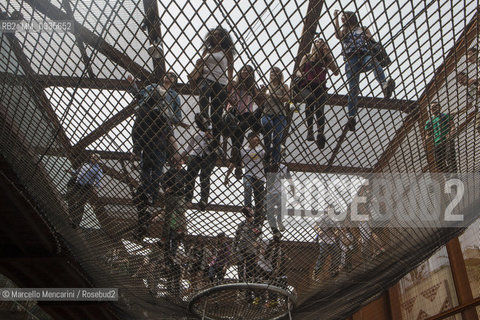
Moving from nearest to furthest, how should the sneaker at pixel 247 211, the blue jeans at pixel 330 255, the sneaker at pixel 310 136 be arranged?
the sneaker at pixel 310 136, the sneaker at pixel 247 211, the blue jeans at pixel 330 255

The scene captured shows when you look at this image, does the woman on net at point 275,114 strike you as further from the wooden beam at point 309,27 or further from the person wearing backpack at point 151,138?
the person wearing backpack at point 151,138

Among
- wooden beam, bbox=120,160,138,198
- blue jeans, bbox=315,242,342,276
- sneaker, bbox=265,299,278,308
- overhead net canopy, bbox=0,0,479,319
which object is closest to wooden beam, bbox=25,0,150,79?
overhead net canopy, bbox=0,0,479,319

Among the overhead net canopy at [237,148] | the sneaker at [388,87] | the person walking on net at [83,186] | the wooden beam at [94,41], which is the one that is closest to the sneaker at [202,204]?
Answer: the overhead net canopy at [237,148]

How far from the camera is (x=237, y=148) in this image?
1812mm

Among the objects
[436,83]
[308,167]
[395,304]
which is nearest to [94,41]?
[308,167]

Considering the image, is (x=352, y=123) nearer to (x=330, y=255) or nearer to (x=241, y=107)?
(x=241, y=107)

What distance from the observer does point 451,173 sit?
2133 mm

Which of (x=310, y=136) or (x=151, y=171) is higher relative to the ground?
(x=310, y=136)

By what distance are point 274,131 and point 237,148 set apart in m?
0.20

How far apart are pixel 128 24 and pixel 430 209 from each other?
1.98 m

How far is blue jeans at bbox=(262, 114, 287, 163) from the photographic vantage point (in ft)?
5.43

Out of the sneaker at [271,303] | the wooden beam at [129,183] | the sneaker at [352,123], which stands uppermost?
the sneaker at [352,123]

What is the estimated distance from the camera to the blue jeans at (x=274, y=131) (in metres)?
1.66

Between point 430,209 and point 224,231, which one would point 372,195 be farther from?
point 224,231
